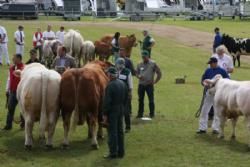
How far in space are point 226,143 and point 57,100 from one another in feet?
14.2

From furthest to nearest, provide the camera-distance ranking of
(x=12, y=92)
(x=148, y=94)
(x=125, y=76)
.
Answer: (x=148, y=94), (x=12, y=92), (x=125, y=76)

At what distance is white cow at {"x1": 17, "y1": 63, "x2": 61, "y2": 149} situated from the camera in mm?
12773

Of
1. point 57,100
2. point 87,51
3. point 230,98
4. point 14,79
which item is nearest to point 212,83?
point 230,98

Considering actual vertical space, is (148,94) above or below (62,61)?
below

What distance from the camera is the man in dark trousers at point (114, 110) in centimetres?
1209

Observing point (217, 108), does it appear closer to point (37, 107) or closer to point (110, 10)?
point (37, 107)

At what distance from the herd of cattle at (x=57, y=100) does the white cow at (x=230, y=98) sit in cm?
320

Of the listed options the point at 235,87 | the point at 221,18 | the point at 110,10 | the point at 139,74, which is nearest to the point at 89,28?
the point at 110,10

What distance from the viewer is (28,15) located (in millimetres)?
65062

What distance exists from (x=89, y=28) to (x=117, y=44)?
26836 millimetres

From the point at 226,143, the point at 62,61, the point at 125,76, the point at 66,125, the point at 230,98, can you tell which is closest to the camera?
the point at 66,125

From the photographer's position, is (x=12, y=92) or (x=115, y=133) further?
(x=12, y=92)

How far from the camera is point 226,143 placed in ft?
45.6

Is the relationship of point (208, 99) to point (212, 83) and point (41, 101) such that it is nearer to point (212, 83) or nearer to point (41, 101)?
point (212, 83)
